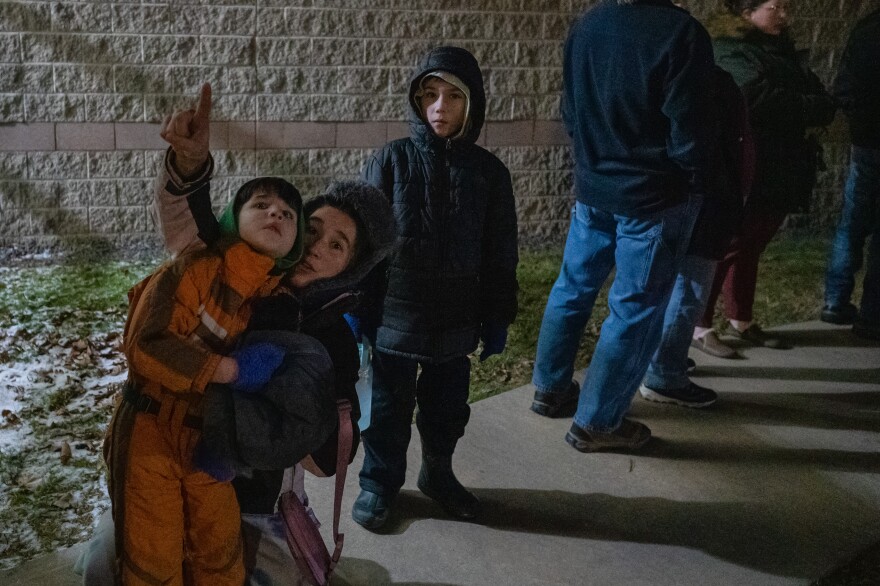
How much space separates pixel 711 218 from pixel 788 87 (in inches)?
43.8

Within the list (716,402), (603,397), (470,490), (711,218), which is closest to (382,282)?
(470,490)

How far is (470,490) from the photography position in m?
3.65

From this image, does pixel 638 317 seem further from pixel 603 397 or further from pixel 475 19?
pixel 475 19

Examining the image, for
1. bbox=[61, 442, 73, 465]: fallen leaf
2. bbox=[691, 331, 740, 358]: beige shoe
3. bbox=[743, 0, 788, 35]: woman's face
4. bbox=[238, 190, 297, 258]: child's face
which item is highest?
bbox=[743, 0, 788, 35]: woman's face

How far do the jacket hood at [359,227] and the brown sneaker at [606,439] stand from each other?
1.92 meters

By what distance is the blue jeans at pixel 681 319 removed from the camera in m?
4.43

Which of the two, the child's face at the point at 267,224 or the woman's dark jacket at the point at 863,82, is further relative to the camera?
the woman's dark jacket at the point at 863,82

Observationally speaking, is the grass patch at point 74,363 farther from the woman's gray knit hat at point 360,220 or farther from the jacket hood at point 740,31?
the jacket hood at point 740,31

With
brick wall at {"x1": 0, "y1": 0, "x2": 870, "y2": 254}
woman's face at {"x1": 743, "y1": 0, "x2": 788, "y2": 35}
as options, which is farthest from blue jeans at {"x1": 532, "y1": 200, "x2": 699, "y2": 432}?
brick wall at {"x1": 0, "y1": 0, "x2": 870, "y2": 254}

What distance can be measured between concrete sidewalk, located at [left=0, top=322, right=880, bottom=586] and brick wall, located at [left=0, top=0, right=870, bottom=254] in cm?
→ 333

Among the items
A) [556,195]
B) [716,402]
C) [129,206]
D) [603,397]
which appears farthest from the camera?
[556,195]

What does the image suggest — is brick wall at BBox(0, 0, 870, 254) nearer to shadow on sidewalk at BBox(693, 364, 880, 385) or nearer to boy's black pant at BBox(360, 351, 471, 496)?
shadow on sidewalk at BBox(693, 364, 880, 385)

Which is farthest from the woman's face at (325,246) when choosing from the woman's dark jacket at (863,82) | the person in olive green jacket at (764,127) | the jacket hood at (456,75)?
the woman's dark jacket at (863,82)

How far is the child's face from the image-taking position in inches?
81.1
